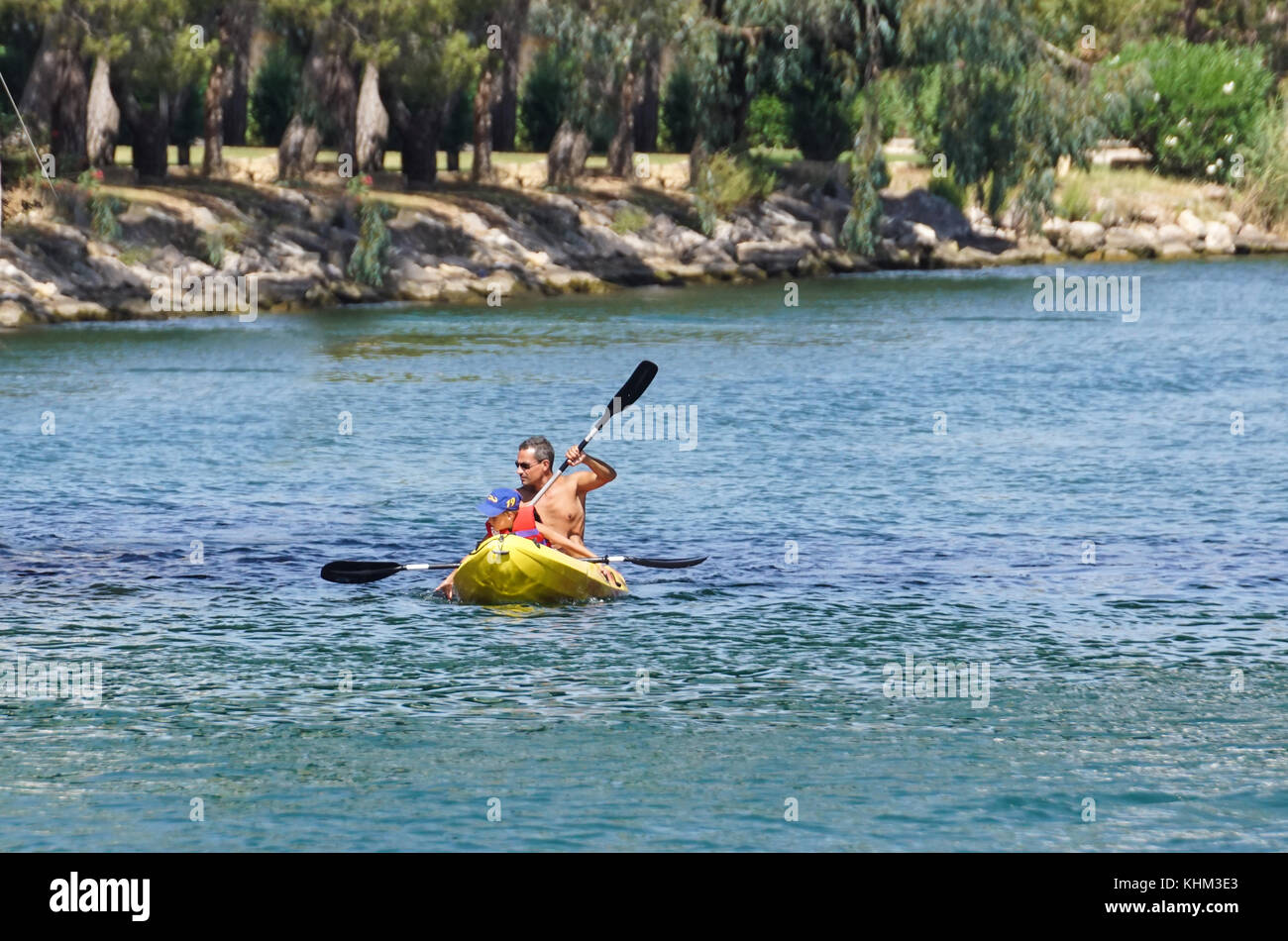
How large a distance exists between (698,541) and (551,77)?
38.9 meters

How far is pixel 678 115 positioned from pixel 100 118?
73.6ft

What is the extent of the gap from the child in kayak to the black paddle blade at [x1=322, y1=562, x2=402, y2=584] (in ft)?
2.08

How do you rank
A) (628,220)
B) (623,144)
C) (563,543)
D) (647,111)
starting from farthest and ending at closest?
(647,111)
(623,144)
(628,220)
(563,543)

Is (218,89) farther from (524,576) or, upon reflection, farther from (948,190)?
(524,576)

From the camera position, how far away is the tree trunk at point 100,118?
44.2 meters

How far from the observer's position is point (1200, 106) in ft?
221

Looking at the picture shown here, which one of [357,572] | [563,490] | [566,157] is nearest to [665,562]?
[563,490]

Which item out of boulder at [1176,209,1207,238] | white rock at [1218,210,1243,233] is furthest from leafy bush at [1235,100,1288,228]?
boulder at [1176,209,1207,238]

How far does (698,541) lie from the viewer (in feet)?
70.3

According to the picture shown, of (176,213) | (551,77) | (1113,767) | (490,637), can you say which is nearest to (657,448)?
(490,637)

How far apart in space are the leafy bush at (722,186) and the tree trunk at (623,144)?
1980 mm

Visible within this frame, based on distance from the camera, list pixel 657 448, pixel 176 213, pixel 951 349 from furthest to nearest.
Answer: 1. pixel 176 213
2. pixel 951 349
3. pixel 657 448

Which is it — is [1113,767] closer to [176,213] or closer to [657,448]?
[657,448]

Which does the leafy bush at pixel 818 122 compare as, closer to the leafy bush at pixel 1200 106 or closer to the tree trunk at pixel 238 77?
the leafy bush at pixel 1200 106
